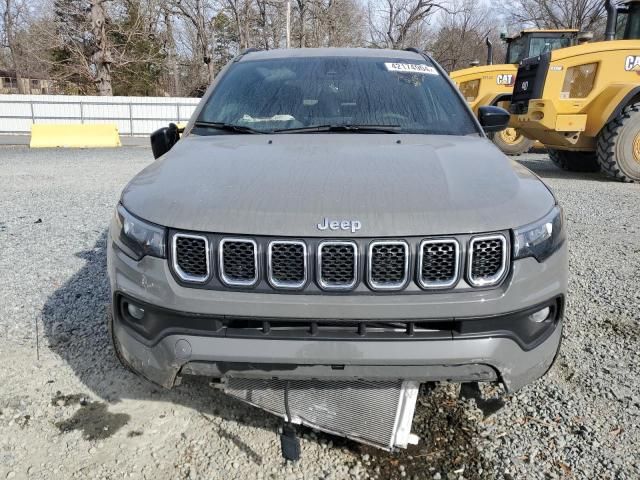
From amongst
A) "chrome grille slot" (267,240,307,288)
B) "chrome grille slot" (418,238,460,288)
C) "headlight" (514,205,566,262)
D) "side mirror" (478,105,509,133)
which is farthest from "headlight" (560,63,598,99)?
"chrome grille slot" (267,240,307,288)

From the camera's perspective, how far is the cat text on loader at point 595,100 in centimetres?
895

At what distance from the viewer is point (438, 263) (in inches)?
76.3

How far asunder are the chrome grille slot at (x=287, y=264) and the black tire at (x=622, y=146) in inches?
345

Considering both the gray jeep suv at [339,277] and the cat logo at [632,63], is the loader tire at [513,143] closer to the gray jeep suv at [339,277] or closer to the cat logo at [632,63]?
the cat logo at [632,63]

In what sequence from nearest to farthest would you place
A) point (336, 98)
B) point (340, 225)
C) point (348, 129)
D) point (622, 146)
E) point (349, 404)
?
point (340, 225), point (349, 404), point (348, 129), point (336, 98), point (622, 146)

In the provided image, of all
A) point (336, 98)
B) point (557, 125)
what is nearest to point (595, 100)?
point (557, 125)

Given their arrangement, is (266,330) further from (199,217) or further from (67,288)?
(67,288)

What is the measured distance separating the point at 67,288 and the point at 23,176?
25.0ft

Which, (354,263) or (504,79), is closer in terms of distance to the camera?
(354,263)

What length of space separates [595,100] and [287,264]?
9079 mm

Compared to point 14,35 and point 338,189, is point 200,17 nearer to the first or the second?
point 14,35

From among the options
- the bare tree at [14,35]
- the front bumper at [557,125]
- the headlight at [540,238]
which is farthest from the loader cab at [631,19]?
the bare tree at [14,35]

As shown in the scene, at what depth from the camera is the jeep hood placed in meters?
1.94

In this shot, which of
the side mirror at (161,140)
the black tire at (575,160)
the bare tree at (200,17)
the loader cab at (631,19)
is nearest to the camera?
the side mirror at (161,140)
